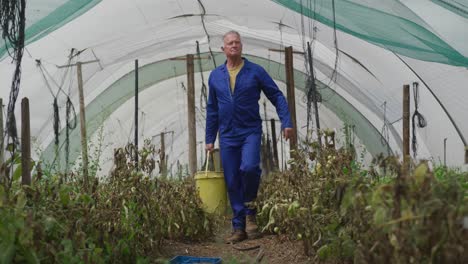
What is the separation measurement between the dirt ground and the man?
17 cm

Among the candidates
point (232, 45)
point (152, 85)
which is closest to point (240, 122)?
point (232, 45)

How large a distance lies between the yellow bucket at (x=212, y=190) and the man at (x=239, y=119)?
618 millimetres

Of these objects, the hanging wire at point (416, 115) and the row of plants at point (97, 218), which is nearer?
the row of plants at point (97, 218)

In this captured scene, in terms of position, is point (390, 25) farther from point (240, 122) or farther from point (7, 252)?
point (7, 252)

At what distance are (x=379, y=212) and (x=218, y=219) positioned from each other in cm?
382

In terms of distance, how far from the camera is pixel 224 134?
5332mm

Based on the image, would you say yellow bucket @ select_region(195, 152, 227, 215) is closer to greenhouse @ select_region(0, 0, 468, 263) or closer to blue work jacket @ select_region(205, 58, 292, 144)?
greenhouse @ select_region(0, 0, 468, 263)

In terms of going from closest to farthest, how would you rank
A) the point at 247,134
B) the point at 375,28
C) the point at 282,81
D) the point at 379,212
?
the point at 379,212
the point at 247,134
the point at 375,28
the point at 282,81

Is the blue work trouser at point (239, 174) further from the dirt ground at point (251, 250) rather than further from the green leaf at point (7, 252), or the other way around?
the green leaf at point (7, 252)

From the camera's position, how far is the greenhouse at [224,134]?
259cm

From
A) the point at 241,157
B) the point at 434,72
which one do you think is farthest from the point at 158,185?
the point at 434,72

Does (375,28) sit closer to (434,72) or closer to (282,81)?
(434,72)

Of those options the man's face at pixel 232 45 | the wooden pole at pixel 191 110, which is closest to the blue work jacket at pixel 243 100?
the man's face at pixel 232 45

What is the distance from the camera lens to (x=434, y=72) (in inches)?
342
